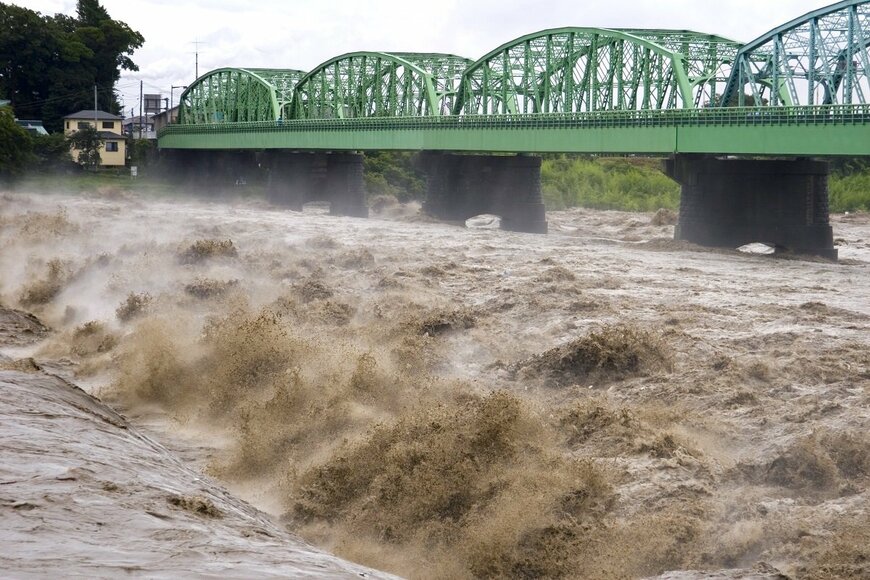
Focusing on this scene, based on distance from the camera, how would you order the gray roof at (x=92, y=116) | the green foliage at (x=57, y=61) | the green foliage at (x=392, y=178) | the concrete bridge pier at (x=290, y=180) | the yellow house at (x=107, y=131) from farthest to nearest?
the green foliage at (x=57, y=61), the gray roof at (x=92, y=116), the yellow house at (x=107, y=131), the green foliage at (x=392, y=178), the concrete bridge pier at (x=290, y=180)

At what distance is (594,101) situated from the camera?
196ft

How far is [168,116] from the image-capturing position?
440 ft

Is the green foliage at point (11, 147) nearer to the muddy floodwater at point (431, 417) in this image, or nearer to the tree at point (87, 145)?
the tree at point (87, 145)

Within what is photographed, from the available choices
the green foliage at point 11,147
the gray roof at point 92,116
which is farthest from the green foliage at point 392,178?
the green foliage at point 11,147

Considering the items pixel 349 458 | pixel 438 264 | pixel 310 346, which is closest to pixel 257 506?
pixel 349 458

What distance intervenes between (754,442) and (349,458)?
5.97m

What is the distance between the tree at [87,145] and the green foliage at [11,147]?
11.0m

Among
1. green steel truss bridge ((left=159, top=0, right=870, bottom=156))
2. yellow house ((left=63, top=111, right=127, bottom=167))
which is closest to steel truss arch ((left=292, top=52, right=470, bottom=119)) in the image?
green steel truss bridge ((left=159, top=0, right=870, bottom=156))

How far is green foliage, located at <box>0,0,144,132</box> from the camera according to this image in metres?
109

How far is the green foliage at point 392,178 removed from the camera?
94.2 m

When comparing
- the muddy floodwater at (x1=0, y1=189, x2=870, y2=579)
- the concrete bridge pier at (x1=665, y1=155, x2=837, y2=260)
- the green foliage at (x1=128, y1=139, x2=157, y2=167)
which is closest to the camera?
the muddy floodwater at (x1=0, y1=189, x2=870, y2=579)

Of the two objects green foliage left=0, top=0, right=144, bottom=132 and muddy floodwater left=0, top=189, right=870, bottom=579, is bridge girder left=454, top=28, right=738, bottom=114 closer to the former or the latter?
muddy floodwater left=0, top=189, right=870, bottom=579

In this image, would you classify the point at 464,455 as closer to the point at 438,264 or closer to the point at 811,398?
the point at 811,398

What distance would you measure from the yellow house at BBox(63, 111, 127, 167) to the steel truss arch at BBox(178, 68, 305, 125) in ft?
24.4
